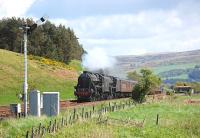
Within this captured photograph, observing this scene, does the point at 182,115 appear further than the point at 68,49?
No

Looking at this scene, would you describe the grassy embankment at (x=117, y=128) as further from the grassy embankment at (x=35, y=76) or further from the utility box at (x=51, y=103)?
the grassy embankment at (x=35, y=76)

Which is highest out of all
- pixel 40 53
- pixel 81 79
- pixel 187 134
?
pixel 40 53

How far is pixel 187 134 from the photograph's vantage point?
29.1m

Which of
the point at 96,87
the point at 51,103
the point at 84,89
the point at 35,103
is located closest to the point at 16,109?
the point at 35,103

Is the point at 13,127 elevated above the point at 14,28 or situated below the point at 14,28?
Result: below

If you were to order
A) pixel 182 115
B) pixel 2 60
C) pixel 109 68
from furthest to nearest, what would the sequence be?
pixel 109 68, pixel 2 60, pixel 182 115

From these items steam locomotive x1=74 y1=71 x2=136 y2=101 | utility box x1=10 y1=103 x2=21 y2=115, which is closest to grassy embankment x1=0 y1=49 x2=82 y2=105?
steam locomotive x1=74 y1=71 x2=136 y2=101

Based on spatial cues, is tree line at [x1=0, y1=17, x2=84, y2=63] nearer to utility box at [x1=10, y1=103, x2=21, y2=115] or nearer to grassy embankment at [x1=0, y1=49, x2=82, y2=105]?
grassy embankment at [x1=0, y1=49, x2=82, y2=105]

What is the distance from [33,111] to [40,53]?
89402 mm

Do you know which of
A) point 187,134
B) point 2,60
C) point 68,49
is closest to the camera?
point 187,134

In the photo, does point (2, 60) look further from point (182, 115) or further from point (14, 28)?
point (182, 115)

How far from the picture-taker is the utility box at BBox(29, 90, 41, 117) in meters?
32.2

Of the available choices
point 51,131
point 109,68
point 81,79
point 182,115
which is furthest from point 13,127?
point 109,68

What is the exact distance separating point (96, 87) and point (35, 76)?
32.8m
